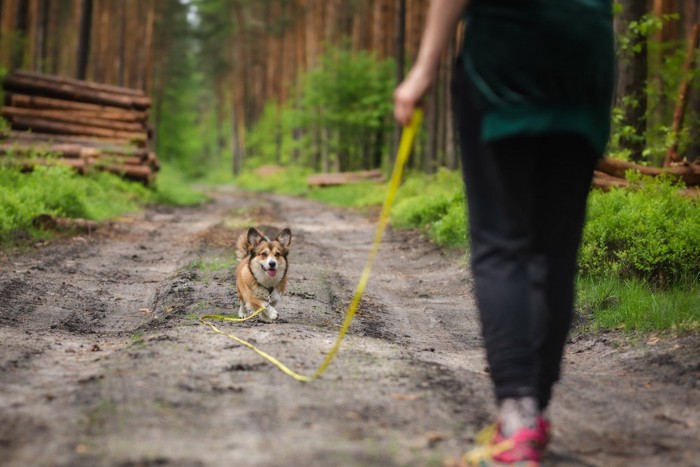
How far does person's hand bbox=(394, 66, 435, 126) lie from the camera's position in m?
3.00

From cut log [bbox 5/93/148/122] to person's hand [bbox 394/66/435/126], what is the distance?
20.6 meters

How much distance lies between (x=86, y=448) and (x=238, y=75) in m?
53.5

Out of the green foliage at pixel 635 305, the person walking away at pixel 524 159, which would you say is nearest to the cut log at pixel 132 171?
the green foliage at pixel 635 305

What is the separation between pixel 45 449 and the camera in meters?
2.79

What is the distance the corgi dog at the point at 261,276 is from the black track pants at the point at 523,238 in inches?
145

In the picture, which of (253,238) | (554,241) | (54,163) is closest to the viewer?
(554,241)

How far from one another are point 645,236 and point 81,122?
18.7m

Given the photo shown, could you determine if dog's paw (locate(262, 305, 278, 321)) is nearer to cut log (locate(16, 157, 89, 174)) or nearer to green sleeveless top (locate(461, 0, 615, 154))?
green sleeveless top (locate(461, 0, 615, 154))

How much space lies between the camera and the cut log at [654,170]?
9469 mm

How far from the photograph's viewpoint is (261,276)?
6.92 metres

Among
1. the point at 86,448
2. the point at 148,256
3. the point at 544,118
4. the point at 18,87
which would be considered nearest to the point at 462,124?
the point at 544,118

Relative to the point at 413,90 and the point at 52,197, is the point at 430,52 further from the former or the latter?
the point at 52,197

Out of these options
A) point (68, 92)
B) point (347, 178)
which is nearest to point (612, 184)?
point (68, 92)

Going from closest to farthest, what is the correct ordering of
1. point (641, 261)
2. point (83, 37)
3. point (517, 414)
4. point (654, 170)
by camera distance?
1. point (517, 414)
2. point (641, 261)
3. point (654, 170)
4. point (83, 37)
